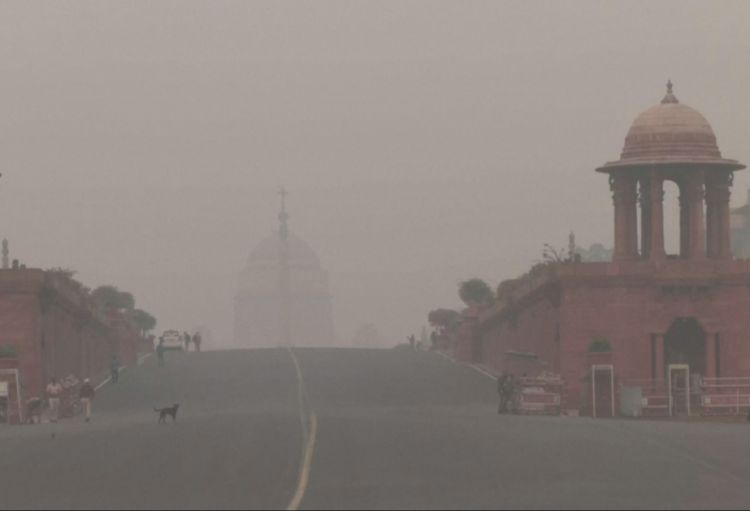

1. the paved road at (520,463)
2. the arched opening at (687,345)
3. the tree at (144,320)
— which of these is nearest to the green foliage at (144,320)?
the tree at (144,320)

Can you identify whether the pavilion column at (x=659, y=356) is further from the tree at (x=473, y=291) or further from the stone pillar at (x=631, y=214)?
the tree at (x=473, y=291)

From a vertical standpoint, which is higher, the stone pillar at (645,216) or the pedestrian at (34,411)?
the stone pillar at (645,216)

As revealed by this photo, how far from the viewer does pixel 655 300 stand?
97.1 metres

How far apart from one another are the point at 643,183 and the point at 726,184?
408 centimetres

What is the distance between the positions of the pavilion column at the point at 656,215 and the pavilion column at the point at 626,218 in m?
1.13

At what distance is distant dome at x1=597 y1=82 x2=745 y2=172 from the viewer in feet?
333

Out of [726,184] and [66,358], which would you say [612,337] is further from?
[66,358]

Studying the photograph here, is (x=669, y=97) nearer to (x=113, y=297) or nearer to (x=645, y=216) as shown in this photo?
(x=645, y=216)

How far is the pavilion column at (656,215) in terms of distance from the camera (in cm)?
10038

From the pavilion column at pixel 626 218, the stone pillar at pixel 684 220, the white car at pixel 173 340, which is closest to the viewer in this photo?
the pavilion column at pixel 626 218

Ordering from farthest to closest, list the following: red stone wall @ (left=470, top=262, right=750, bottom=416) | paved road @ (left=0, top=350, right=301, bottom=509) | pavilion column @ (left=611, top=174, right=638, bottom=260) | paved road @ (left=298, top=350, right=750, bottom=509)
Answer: pavilion column @ (left=611, top=174, right=638, bottom=260) < red stone wall @ (left=470, top=262, right=750, bottom=416) < paved road @ (left=0, top=350, right=301, bottom=509) < paved road @ (left=298, top=350, right=750, bottom=509)

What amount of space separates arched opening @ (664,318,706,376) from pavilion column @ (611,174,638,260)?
515 centimetres

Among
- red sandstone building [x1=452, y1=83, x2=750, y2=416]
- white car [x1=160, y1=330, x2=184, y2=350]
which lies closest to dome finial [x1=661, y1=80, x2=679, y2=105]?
red sandstone building [x1=452, y1=83, x2=750, y2=416]

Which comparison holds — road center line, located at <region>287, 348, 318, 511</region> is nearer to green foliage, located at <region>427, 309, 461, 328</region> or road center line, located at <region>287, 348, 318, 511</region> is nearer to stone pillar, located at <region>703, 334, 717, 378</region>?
stone pillar, located at <region>703, 334, 717, 378</region>
